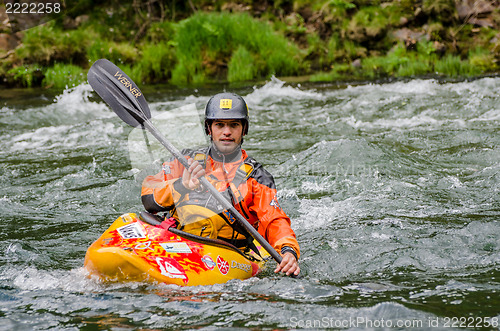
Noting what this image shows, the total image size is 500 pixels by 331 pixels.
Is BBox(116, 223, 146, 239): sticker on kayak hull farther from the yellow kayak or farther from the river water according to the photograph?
the river water

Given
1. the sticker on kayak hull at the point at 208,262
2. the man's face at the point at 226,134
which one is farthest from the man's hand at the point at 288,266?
the man's face at the point at 226,134

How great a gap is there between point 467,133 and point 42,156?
18.7ft

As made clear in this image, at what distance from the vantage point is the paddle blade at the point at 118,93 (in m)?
3.83

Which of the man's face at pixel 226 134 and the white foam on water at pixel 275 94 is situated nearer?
the man's face at pixel 226 134

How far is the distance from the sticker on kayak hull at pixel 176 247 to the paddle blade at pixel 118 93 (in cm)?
101

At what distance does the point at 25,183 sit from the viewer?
231 inches

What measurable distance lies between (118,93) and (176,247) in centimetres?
136

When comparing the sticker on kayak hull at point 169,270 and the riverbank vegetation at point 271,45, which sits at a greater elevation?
the riverbank vegetation at point 271,45

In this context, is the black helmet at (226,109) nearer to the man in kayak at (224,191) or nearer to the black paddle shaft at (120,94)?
the man in kayak at (224,191)

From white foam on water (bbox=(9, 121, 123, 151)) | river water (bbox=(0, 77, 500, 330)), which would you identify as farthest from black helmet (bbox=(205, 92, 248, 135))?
white foam on water (bbox=(9, 121, 123, 151))

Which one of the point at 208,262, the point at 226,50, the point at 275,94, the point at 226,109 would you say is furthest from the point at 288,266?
the point at 226,50

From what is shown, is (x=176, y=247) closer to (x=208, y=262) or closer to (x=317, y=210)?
(x=208, y=262)

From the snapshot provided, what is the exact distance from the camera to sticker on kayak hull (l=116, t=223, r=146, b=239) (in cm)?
326

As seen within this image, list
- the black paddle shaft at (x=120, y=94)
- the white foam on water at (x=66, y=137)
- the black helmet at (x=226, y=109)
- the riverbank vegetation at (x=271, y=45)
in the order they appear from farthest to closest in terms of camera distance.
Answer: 1. the riverbank vegetation at (x=271, y=45)
2. the white foam on water at (x=66, y=137)
3. the black paddle shaft at (x=120, y=94)
4. the black helmet at (x=226, y=109)
